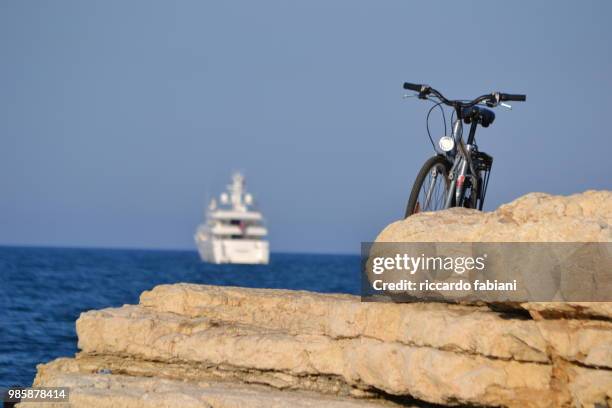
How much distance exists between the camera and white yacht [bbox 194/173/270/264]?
10275cm

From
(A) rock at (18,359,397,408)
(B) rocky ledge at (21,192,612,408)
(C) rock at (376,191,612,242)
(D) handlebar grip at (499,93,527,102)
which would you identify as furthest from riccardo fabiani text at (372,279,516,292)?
(D) handlebar grip at (499,93,527,102)

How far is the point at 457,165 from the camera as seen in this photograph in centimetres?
1073

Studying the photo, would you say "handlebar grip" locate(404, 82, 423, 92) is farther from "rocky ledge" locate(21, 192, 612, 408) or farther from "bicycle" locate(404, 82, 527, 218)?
"rocky ledge" locate(21, 192, 612, 408)

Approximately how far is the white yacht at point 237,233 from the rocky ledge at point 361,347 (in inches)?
3615

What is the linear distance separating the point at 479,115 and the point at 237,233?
9287 centimetres

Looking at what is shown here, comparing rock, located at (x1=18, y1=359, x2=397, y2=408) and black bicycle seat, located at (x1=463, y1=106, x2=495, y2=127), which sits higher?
black bicycle seat, located at (x1=463, y1=106, x2=495, y2=127)

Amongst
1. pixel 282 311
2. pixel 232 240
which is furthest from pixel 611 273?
pixel 232 240

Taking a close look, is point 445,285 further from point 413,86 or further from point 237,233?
point 237,233

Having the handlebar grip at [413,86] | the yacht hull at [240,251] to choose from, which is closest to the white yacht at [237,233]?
the yacht hull at [240,251]

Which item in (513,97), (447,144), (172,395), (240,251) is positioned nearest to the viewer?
(172,395)

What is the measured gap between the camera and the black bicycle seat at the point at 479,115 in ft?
35.9

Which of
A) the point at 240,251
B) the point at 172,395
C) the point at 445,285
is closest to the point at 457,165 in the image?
the point at 445,285

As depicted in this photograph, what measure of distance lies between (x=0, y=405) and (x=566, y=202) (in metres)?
6.70

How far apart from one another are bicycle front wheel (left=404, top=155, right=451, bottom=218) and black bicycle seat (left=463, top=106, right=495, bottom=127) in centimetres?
56
